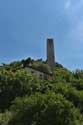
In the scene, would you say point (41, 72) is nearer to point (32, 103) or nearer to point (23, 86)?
point (23, 86)

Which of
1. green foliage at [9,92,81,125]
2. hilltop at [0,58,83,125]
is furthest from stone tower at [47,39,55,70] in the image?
green foliage at [9,92,81,125]

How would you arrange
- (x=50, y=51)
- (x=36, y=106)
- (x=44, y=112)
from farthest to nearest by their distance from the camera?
(x=50, y=51), (x=36, y=106), (x=44, y=112)

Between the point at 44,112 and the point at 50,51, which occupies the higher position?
the point at 50,51

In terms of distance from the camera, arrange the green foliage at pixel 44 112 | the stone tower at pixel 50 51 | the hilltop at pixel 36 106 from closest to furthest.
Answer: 1. the green foliage at pixel 44 112
2. the hilltop at pixel 36 106
3. the stone tower at pixel 50 51

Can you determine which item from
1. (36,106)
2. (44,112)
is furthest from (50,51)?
(44,112)

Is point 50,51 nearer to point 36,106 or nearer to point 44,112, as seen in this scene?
point 36,106

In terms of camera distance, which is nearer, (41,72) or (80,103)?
(80,103)

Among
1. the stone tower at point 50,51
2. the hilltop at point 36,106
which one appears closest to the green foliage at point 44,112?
the hilltop at point 36,106

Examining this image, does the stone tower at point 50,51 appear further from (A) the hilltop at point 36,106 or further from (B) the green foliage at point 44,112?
(B) the green foliage at point 44,112

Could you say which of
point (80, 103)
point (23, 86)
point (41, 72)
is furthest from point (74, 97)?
point (41, 72)

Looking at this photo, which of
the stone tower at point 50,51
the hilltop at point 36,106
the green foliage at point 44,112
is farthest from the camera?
the stone tower at point 50,51

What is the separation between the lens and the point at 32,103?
5006 centimetres

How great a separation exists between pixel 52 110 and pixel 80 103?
11.8 metres

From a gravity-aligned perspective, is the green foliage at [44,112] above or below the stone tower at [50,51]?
below
